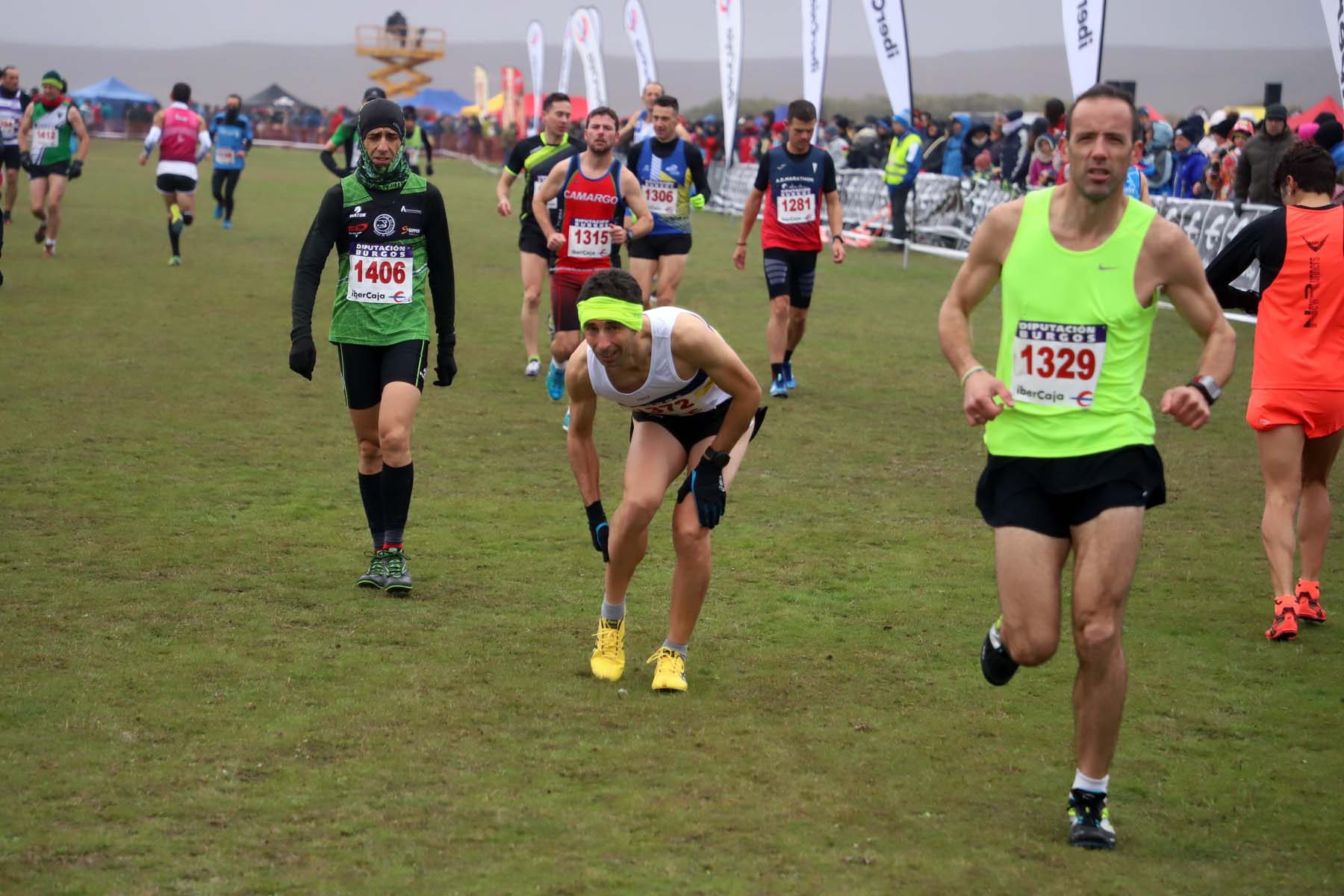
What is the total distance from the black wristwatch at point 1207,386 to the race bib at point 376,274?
150 inches

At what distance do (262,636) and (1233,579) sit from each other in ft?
15.3

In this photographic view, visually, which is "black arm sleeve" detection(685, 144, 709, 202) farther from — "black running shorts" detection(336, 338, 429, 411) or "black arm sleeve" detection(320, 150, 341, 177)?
"black running shorts" detection(336, 338, 429, 411)

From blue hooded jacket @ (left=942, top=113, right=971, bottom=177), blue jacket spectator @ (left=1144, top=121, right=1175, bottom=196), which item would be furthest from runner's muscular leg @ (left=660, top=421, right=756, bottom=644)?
blue hooded jacket @ (left=942, top=113, right=971, bottom=177)

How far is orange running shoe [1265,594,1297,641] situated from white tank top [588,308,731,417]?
2.68 metres

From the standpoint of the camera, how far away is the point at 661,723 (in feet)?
17.9

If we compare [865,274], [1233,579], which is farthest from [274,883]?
[865,274]

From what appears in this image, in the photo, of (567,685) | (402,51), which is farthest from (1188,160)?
(402,51)

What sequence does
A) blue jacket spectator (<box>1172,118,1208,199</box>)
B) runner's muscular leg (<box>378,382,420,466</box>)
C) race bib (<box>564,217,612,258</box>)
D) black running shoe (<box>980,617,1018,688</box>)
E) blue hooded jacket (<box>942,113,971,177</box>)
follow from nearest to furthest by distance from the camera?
black running shoe (<box>980,617,1018,688</box>)
runner's muscular leg (<box>378,382,420,466</box>)
race bib (<box>564,217,612,258</box>)
blue jacket spectator (<box>1172,118,1208,199</box>)
blue hooded jacket (<box>942,113,971,177</box>)

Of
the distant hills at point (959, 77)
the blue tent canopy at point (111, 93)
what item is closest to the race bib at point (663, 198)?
the blue tent canopy at point (111, 93)

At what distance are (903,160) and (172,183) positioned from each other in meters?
11.3

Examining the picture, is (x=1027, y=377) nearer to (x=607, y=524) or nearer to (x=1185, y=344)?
(x=607, y=524)

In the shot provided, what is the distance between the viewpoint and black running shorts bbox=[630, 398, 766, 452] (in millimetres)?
5898

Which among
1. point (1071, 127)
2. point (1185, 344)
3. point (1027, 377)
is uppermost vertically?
point (1071, 127)

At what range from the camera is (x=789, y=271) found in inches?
481
